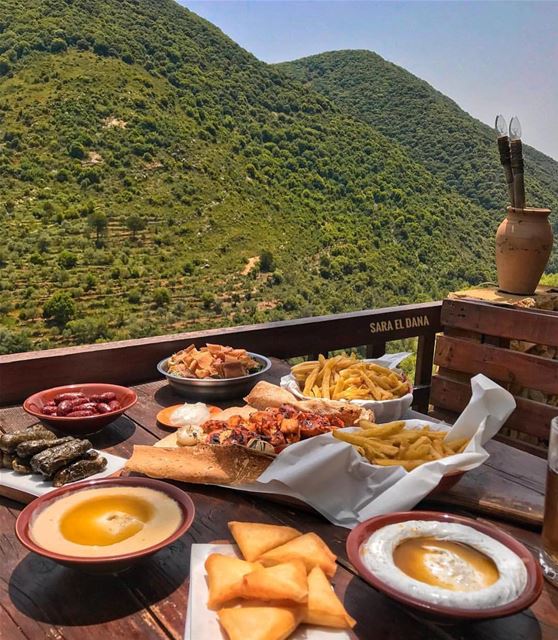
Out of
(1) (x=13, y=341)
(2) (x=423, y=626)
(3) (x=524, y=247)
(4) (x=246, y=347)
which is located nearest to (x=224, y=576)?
(2) (x=423, y=626)

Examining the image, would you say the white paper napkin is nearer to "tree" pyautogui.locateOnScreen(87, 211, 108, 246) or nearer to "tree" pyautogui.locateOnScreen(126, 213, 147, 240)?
"tree" pyautogui.locateOnScreen(87, 211, 108, 246)

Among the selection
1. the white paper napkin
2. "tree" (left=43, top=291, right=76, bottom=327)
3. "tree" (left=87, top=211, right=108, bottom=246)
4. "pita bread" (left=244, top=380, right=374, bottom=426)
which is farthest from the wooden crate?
"tree" (left=87, top=211, right=108, bottom=246)

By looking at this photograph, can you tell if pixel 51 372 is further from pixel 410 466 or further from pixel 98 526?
pixel 410 466

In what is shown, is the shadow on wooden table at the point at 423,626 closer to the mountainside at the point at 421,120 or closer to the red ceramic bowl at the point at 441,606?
the red ceramic bowl at the point at 441,606

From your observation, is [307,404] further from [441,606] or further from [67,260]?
[67,260]

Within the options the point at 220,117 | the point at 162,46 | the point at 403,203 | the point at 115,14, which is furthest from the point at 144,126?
the point at 403,203

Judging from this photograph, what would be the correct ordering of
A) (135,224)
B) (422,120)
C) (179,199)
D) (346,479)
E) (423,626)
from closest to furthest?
(423,626) < (346,479) < (135,224) < (179,199) < (422,120)

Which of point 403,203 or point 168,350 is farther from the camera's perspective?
point 403,203
